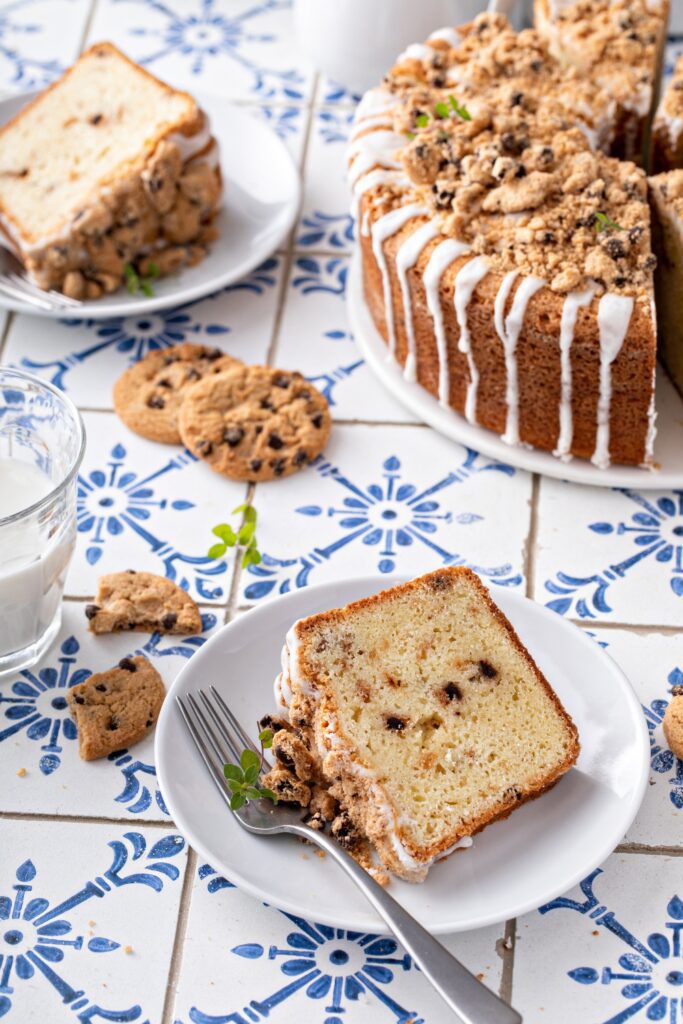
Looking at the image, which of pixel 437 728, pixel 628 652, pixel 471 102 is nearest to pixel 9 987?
pixel 437 728

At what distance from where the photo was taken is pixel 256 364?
8.44 ft

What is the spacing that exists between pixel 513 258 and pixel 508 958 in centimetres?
113

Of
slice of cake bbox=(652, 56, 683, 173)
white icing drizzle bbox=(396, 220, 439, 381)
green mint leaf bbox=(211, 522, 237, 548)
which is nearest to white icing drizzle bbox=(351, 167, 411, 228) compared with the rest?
white icing drizzle bbox=(396, 220, 439, 381)

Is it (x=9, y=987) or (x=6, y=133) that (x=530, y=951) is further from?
(x=6, y=133)

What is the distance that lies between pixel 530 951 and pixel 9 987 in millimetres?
669

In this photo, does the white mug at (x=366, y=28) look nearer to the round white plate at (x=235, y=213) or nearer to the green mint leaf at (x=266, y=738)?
the round white plate at (x=235, y=213)

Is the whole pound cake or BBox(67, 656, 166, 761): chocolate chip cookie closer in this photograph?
BBox(67, 656, 166, 761): chocolate chip cookie

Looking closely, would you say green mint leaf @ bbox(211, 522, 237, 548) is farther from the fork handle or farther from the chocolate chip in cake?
the fork handle

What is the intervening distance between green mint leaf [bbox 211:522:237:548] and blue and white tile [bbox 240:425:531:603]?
2.1 inches

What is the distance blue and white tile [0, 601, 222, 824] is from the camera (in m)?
1.88

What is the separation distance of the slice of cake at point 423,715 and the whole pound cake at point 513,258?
21.0 inches

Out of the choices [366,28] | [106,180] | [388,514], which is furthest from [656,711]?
[366,28]

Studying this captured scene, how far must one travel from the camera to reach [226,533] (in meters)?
2.22

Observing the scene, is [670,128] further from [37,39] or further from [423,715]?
[37,39]
